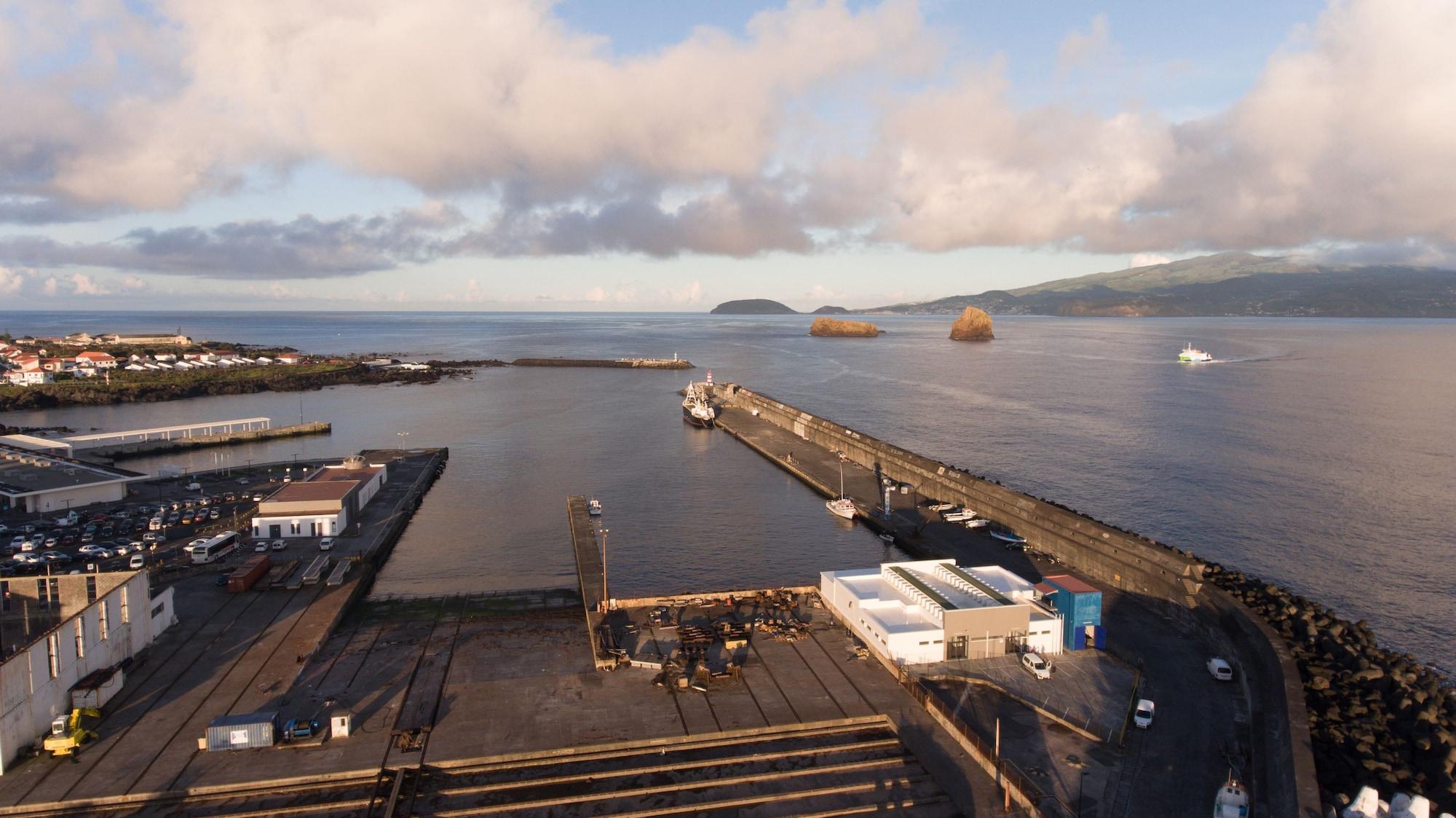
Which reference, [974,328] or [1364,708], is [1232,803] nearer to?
[1364,708]

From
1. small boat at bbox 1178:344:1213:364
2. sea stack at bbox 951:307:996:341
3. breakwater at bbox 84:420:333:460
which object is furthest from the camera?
sea stack at bbox 951:307:996:341

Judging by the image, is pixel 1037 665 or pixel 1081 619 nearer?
pixel 1037 665

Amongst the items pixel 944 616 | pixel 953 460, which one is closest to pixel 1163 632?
pixel 944 616

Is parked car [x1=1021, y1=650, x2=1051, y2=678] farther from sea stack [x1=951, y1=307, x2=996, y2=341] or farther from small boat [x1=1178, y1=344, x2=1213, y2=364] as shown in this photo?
sea stack [x1=951, y1=307, x2=996, y2=341]

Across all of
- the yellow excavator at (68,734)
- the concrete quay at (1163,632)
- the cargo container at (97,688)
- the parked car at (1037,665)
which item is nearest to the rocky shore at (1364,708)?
the concrete quay at (1163,632)

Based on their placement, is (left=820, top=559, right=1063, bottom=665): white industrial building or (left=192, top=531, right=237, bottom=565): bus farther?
(left=192, top=531, right=237, bottom=565): bus

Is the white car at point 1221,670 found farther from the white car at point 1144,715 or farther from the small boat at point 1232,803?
the small boat at point 1232,803

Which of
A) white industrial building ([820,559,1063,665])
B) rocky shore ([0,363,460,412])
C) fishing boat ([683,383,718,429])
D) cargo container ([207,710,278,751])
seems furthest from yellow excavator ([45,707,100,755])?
rocky shore ([0,363,460,412])
